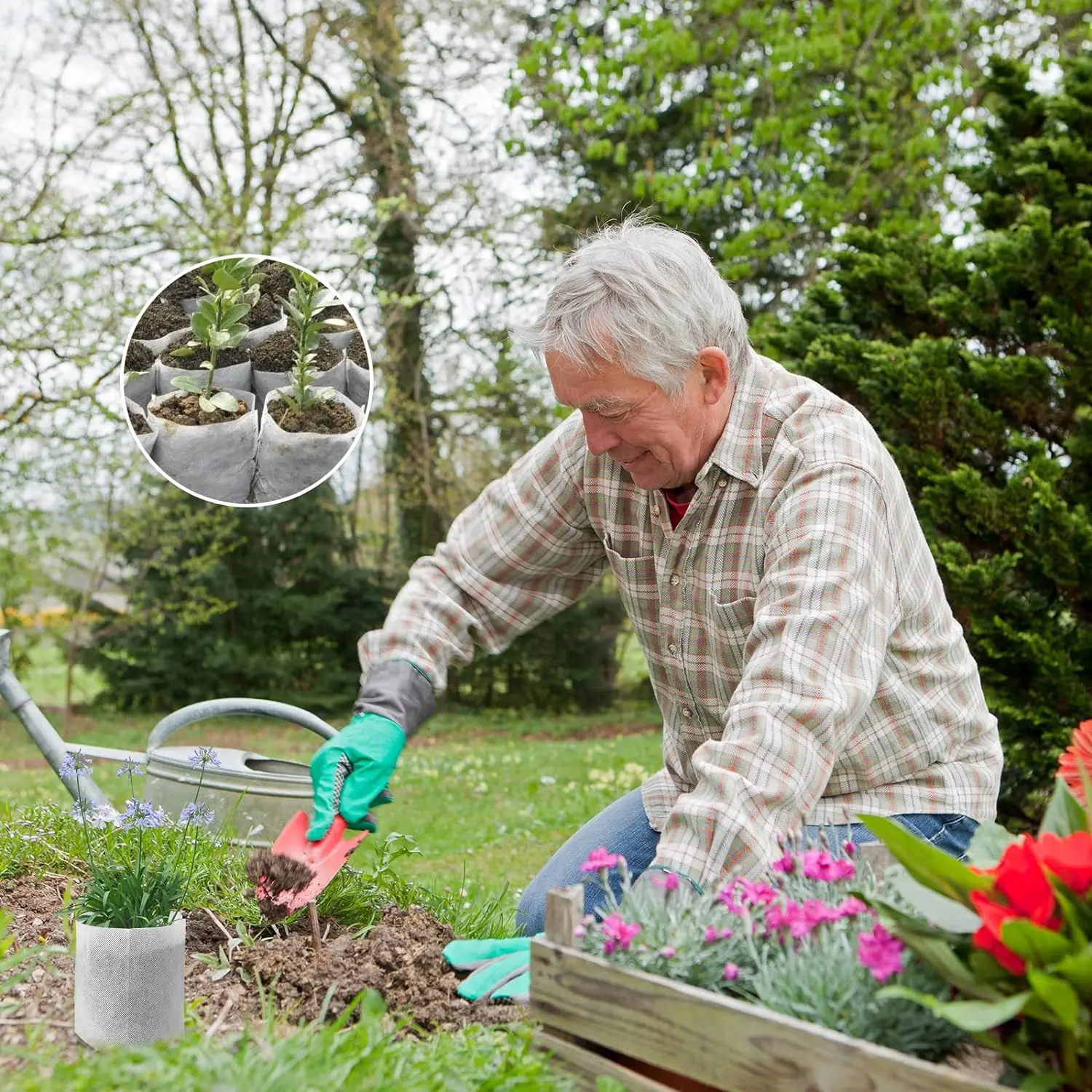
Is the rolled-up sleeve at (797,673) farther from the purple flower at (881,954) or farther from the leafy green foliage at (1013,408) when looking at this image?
the leafy green foliage at (1013,408)

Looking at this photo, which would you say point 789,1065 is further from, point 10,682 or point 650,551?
point 10,682

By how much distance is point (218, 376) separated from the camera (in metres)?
2.88

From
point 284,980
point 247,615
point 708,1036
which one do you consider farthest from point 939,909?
point 247,615

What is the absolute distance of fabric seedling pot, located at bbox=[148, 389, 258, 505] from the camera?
2902 millimetres

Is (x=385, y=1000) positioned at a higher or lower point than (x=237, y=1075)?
lower

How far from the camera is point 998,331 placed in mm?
4695

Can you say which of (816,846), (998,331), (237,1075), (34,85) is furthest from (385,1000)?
(34,85)

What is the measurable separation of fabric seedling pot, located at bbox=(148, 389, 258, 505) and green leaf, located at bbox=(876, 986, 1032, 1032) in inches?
82.6

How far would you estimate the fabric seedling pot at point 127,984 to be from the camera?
1.79 m

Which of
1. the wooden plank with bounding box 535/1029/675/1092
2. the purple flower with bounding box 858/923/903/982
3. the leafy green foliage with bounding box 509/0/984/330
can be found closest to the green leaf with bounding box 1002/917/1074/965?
the purple flower with bounding box 858/923/903/982

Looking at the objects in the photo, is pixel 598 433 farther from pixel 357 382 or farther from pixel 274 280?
pixel 274 280

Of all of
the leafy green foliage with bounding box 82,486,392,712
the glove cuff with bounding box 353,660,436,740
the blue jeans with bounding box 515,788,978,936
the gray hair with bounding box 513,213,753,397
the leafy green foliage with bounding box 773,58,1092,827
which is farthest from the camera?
the leafy green foliage with bounding box 82,486,392,712

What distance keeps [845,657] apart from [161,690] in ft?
43.6

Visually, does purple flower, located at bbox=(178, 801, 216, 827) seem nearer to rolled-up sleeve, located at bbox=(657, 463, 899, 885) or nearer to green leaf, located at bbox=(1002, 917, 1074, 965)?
rolled-up sleeve, located at bbox=(657, 463, 899, 885)
